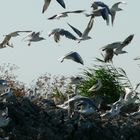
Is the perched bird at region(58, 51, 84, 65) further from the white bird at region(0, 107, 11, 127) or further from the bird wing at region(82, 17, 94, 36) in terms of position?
the white bird at region(0, 107, 11, 127)

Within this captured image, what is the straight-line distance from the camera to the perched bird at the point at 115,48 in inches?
288

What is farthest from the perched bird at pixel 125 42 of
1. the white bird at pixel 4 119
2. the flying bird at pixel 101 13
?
the white bird at pixel 4 119

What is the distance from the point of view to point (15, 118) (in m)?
6.94

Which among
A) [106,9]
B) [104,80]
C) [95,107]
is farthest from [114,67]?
[106,9]

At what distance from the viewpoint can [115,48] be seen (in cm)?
743

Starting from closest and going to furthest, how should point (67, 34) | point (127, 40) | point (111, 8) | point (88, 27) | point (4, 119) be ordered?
1. point (4, 119)
2. point (88, 27)
3. point (67, 34)
4. point (111, 8)
5. point (127, 40)

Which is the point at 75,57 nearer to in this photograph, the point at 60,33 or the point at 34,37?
the point at 60,33

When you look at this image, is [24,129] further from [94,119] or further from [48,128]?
[94,119]

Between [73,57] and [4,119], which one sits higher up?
[73,57]

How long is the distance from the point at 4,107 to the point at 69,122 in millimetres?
657

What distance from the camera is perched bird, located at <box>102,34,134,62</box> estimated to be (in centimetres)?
732

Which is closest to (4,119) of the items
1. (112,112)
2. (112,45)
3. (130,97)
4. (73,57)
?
(73,57)

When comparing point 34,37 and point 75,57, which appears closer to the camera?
point 75,57

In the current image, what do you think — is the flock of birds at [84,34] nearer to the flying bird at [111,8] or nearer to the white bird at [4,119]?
the flying bird at [111,8]
